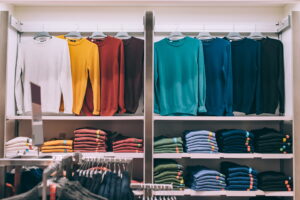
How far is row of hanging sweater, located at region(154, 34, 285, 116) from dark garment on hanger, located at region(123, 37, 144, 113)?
19cm

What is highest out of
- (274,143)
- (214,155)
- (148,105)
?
(148,105)

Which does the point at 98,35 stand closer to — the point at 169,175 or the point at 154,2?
the point at 154,2

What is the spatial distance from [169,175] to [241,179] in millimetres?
800

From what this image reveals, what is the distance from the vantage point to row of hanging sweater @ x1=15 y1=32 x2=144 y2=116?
3623 millimetres

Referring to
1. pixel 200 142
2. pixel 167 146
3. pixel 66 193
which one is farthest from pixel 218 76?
pixel 66 193

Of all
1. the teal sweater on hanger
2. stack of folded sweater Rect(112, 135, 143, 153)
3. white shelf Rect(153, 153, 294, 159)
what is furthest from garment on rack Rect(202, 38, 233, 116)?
stack of folded sweater Rect(112, 135, 143, 153)

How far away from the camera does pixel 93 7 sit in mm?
4156

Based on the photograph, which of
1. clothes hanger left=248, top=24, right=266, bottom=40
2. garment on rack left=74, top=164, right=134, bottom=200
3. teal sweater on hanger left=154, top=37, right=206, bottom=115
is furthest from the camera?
clothes hanger left=248, top=24, right=266, bottom=40

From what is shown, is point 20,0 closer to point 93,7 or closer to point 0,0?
point 0,0

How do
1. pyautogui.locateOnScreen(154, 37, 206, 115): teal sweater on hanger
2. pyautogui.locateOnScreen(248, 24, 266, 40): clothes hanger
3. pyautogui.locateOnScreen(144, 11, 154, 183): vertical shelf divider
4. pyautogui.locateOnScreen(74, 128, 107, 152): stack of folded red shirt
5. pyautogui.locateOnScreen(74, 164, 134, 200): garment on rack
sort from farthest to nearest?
pyautogui.locateOnScreen(248, 24, 266, 40): clothes hanger, pyautogui.locateOnScreen(154, 37, 206, 115): teal sweater on hanger, pyautogui.locateOnScreen(74, 128, 107, 152): stack of folded red shirt, pyautogui.locateOnScreen(144, 11, 154, 183): vertical shelf divider, pyautogui.locateOnScreen(74, 164, 134, 200): garment on rack

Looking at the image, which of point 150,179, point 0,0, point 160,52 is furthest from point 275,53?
point 0,0

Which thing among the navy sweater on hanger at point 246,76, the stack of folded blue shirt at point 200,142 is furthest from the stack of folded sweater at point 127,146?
the navy sweater on hanger at point 246,76

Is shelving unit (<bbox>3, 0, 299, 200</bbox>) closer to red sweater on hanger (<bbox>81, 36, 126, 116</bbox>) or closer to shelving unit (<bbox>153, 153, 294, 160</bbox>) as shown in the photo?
shelving unit (<bbox>153, 153, 294, 160</bbox>)

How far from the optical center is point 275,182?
11.3 feet
